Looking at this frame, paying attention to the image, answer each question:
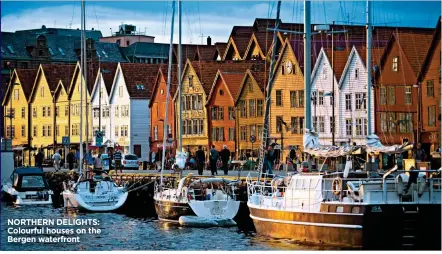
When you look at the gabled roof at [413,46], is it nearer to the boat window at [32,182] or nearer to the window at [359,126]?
the window at [359,126]

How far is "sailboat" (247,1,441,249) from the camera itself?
34562 mm

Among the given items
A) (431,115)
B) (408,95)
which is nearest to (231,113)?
(408,95)

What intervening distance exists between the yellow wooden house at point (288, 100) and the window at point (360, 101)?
5.22m

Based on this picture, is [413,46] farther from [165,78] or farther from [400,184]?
[400,184]

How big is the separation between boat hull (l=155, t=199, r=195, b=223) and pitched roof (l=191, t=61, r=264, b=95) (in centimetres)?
4663

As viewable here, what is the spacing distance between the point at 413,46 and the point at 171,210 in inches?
1384

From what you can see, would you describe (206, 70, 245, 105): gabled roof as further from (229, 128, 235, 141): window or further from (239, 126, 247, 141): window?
(229, 128, 235, 141): window

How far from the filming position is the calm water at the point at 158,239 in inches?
1534

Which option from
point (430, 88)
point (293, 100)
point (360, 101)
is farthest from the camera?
point (293, 100)

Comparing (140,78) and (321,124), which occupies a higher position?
(140,78)

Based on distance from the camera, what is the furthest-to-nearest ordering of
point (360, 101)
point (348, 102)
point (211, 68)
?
point (211, 68), point (348, 102), point (360, 101)

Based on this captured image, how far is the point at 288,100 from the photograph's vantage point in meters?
91.6

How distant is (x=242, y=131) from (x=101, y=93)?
76.8 ft

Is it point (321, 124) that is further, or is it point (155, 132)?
point (155, 132)
